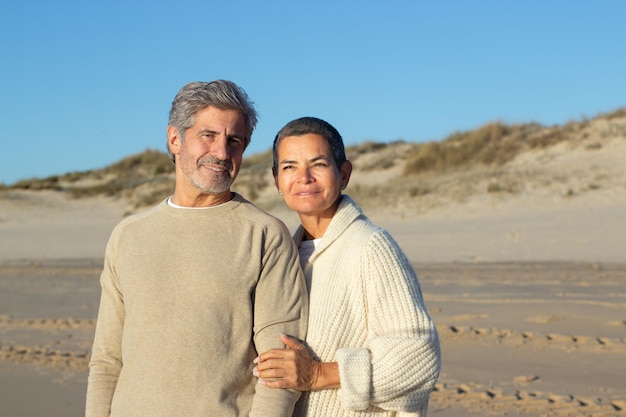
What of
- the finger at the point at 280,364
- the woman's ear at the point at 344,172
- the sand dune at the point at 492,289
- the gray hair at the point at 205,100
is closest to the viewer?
the finger at the point at 280,364

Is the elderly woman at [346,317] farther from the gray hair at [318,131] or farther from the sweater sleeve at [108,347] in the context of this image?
the sweater sleeve at [108,347]

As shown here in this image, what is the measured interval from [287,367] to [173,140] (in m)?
0.87

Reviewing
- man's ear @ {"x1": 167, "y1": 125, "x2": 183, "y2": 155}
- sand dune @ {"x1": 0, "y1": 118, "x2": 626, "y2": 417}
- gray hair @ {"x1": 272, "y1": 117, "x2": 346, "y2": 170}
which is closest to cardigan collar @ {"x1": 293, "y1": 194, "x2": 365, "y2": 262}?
gray hair @ {"x1": 272, "y1": 117, "x2": 346, "y2": 170}

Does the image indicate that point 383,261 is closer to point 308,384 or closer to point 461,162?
point 308,384

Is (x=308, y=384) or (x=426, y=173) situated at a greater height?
(x=426, y=173)

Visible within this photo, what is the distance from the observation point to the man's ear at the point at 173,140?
9.48 ft

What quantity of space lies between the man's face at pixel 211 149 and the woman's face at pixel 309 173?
22 cm

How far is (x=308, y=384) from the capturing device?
2.72 m

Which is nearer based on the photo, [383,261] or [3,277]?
[383,261]

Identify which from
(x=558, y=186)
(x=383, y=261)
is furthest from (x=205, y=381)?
(x=558, y=186)

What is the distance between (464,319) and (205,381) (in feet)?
22.2

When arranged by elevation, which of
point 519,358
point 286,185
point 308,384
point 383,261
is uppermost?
point 286,185

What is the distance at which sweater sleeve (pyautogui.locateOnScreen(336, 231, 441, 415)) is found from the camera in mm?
2670

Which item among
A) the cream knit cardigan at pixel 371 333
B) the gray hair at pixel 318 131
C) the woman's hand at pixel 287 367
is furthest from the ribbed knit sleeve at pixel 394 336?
the gray hair at pixel 318 131
